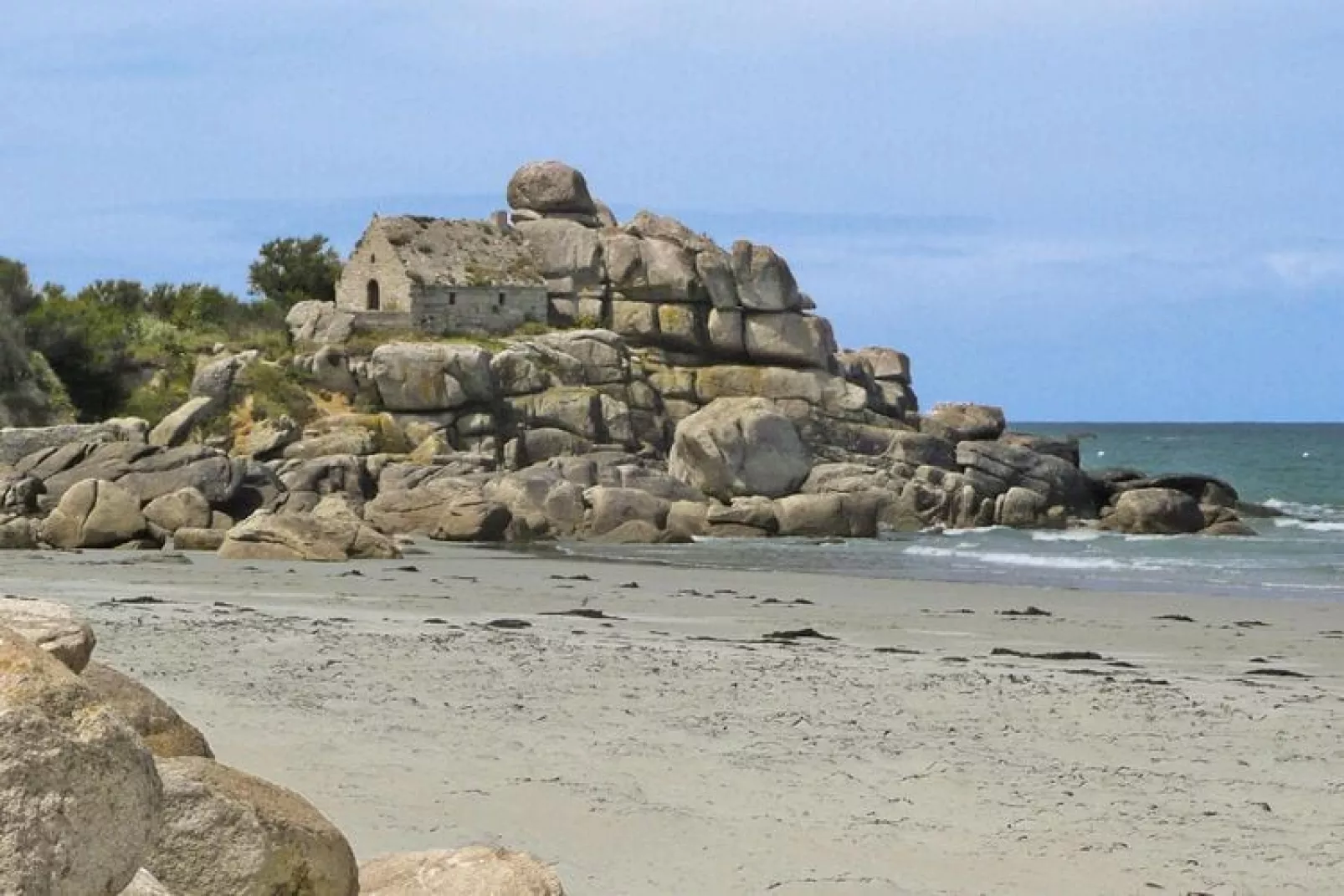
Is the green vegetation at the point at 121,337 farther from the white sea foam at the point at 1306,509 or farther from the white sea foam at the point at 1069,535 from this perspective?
the white sea foam at the point at 1306,509

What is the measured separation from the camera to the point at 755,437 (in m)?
50.9

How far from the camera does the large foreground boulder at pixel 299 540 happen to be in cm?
2859

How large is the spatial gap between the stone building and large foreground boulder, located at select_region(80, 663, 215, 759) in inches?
2064

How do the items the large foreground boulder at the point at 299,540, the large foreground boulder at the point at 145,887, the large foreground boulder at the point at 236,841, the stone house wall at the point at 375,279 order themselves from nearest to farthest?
the large foreground boulder at the point at 145,887 < the large foreground boulder at the point at 236,841 < the large foreground boulder at the point at 299,540 < the stone house wall at the point at 375,279

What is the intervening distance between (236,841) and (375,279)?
2280 inches

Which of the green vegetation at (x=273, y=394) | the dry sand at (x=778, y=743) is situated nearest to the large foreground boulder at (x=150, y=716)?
the dry sand at (x=778, y=743)

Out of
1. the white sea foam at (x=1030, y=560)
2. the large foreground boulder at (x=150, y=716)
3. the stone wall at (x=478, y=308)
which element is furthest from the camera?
the stone wall at (x=478, y=308)

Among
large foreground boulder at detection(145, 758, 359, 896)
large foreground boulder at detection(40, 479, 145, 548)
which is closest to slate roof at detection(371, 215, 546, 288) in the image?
large foreground boulder at detection(40, 479, 145, 548)

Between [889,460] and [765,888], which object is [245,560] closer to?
[765,888]

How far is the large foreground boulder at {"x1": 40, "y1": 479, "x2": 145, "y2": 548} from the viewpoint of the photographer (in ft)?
101

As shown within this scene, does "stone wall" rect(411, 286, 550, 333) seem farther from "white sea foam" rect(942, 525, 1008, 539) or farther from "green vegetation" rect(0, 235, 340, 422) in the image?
"white sea foam" rect(942, 525, 1008, 539)

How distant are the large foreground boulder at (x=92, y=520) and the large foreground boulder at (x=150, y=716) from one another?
2563 cm

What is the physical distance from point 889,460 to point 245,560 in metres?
30.1

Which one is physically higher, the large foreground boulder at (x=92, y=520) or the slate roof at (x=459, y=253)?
the slate roof at (x=459, y=253)
